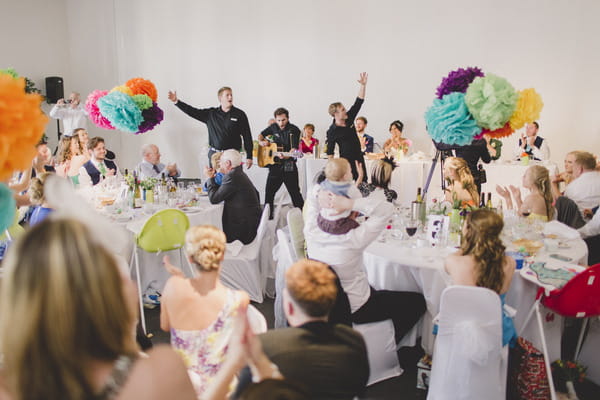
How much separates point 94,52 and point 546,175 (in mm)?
9061

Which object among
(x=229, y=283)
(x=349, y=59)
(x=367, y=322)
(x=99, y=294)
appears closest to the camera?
(x=99, y=294)

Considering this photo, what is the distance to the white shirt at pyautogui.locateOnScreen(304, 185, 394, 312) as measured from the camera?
2672 millimetres

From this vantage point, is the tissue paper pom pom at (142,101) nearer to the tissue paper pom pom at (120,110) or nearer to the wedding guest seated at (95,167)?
the tissue paper pom pom at (120,110)

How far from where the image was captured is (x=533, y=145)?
7.04m

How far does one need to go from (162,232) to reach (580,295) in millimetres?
2830

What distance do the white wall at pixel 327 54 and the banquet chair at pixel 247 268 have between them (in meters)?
5.11

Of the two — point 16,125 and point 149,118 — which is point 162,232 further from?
point 16,125

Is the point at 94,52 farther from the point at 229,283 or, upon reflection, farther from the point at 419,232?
the point at 419,232

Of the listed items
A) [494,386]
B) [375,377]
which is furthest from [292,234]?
[494,386]

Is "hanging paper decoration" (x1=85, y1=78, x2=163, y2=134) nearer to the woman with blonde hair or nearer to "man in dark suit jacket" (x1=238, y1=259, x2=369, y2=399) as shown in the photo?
the woman with blonde hair

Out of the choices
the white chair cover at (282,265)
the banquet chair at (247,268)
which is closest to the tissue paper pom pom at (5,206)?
the white chair cover at (282,265)

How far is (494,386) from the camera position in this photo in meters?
2.39

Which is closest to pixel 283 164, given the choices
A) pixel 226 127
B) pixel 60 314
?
pixel 226 127

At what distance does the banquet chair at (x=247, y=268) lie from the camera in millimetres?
3932
